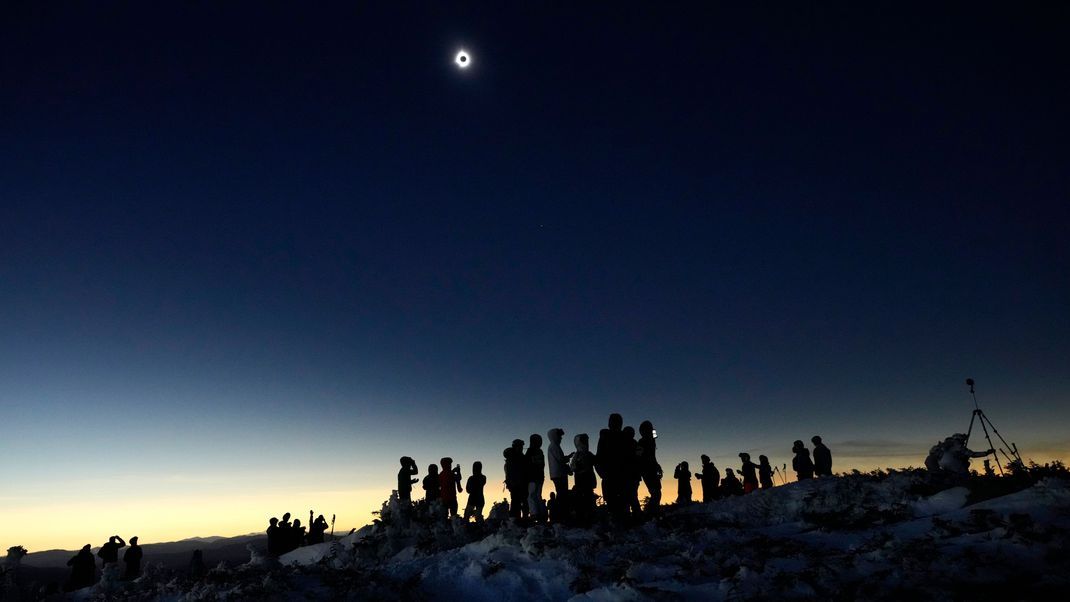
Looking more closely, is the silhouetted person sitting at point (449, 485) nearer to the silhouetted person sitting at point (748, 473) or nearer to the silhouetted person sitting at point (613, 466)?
the silhouetted person sitting at point (613, 466)

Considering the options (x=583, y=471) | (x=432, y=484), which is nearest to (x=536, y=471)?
(x=583, y=471)

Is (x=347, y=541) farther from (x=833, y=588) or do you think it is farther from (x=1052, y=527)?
(x=1052, y=527)

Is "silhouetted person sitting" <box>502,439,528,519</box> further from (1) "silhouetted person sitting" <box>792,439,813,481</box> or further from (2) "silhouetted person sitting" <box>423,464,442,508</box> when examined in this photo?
(1) "silhouetted person sitting" <box>792,439,813,481</box>

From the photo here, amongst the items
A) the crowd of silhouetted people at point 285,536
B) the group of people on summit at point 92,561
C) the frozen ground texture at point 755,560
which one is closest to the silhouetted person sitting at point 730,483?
the frozen ground texture at point 755,560

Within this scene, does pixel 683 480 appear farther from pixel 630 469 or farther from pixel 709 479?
pixel 630 469

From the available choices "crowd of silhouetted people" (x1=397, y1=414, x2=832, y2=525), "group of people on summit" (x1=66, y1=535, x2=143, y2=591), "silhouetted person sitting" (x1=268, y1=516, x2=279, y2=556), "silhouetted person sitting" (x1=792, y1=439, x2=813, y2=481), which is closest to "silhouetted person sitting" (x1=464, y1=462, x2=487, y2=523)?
"crowd of silhouetted people" (x1=397, y1=414, x2=832, y2=525)

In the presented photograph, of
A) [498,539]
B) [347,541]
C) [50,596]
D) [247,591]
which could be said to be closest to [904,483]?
[498,539]

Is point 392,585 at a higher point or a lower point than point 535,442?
lower
